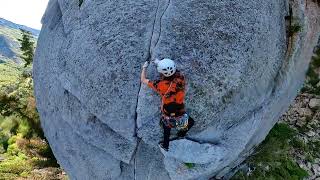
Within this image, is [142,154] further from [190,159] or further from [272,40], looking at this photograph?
[272,40]

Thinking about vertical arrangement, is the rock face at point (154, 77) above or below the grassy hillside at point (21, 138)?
above

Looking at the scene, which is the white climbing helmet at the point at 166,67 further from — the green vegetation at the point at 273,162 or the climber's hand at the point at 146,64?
the green vegetation at the point at 273,162

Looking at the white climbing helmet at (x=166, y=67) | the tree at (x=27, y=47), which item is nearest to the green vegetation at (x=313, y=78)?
the white climbing helmet at (x=166, y=67)

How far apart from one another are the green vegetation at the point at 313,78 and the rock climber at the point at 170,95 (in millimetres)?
6829

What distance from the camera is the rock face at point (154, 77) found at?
1128 cm

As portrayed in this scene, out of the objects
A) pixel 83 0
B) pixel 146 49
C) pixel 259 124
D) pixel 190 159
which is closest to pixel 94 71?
pixel 146 49

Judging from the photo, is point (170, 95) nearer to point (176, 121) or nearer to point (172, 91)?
point (172, 91)

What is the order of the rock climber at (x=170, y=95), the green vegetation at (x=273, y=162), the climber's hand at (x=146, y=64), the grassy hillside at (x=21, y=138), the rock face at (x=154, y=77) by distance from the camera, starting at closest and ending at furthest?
the rock climber at (x=170, y=95), the climber's hand at (x=146, y=64), the rock face at (x=154, y=77), the green vegetation at (x=273, y=162), the grassy hillside at (x=21, y=138)

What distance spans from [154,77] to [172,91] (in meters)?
1.11

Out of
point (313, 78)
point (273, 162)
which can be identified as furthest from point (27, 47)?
point (273, 162)

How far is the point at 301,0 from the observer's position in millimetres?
14688

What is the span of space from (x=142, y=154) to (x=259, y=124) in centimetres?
348

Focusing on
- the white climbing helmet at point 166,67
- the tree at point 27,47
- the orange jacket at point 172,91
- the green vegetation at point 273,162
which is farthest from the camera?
the tree at point 27,47

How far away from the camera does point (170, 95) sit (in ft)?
33.4
